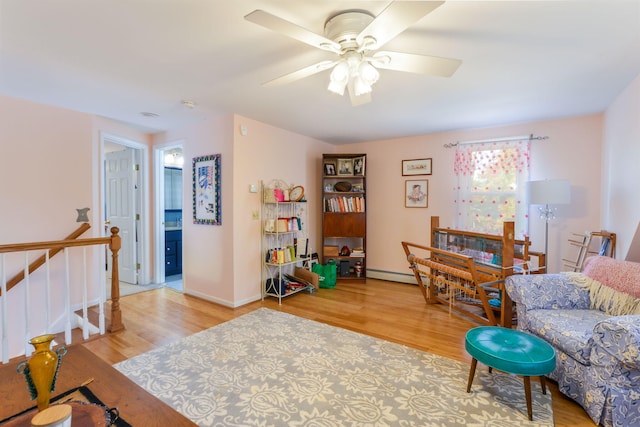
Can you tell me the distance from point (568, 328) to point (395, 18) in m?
2.17

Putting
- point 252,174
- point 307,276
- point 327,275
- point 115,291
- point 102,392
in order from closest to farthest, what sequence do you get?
point 102,392, point 115,291, point 252,174, point 307,276, point 327,275

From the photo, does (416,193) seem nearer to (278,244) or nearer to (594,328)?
(278,244)

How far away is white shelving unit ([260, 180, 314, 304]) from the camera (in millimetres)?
3646

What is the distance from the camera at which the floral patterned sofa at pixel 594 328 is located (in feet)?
4.83

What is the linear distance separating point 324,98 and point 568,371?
2.84 metres

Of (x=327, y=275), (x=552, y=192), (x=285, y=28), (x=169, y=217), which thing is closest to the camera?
(x=285, y=28)

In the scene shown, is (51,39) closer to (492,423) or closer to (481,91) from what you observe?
(481,91)

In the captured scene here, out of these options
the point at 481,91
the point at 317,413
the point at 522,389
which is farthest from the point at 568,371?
the point at 481,91

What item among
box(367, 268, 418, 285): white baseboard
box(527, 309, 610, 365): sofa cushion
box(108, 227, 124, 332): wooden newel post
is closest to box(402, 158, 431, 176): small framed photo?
box(367, 268, 418, 285): white baseboard

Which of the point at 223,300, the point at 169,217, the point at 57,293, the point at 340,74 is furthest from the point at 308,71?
the point at 169,217

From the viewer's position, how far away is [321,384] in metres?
1.95

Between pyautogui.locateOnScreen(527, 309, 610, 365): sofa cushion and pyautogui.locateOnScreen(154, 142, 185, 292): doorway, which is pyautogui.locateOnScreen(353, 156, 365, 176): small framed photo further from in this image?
pyautogui.locateOnScreen(527, 309, 610, 365): sofa cushion

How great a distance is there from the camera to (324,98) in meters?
2.81

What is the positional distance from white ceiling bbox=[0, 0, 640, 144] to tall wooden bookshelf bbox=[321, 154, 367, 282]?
1312 mm
